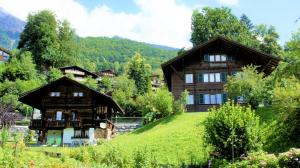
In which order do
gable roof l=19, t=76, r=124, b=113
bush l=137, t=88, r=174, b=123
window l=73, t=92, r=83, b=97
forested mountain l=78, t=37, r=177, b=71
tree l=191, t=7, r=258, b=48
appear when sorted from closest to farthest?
bush l=137, t=88, r=174, b=123 → gable roof l=19, t=76, r=124, b=113 → window l=73, t=92, r=83, b=97 → tree l=191, t=7, r=258, b=48 → forested mountain l=78, t=37, r=177, b=71

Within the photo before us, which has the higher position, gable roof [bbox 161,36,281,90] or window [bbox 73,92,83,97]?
gable roof [bbox 161,36,281,90]

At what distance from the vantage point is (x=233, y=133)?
753 inches

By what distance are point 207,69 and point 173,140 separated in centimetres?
2109

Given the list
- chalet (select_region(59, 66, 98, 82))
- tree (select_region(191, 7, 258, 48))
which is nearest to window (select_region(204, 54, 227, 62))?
tree (select_region(191, 7, 258, 48))

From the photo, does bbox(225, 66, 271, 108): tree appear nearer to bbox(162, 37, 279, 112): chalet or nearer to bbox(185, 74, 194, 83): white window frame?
bbox(162, 37, 279, 112): chalet

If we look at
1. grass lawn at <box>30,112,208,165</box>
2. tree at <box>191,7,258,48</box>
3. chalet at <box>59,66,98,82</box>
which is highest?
tree at <box>191,7,258,48</box>

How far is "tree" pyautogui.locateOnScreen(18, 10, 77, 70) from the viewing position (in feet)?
283

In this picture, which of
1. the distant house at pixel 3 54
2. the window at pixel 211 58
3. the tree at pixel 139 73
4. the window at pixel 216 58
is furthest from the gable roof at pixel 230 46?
the distant house at pixel 3 54

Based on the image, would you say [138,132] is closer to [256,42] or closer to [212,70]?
[212,70]

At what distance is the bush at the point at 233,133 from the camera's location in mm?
19312

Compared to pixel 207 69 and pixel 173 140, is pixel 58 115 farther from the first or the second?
pixel 173 140

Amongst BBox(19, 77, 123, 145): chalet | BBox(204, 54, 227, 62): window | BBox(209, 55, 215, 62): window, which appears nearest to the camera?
BBox(19, 77, 123, 145): chalet

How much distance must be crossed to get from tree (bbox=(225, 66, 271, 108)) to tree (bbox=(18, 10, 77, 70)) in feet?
182

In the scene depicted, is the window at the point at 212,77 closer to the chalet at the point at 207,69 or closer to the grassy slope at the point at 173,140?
the chalet at the point at 207,69
